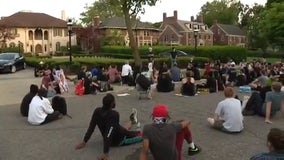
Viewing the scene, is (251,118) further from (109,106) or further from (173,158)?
(173,158)

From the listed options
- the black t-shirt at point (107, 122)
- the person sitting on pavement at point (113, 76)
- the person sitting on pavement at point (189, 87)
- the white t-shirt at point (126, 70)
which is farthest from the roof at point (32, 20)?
the black t-shirt at point (107, 122)

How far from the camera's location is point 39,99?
11.5 metres

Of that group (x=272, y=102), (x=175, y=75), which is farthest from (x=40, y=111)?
(x=175, y=75)

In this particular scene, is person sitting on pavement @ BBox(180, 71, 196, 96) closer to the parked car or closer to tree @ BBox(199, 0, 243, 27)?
the parked car

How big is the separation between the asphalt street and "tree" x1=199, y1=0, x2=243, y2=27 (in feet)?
359

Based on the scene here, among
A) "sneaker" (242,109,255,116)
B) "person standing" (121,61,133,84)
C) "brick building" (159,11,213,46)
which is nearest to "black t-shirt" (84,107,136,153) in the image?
"sneaker" (242,109,255,116)

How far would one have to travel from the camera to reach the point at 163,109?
6.38 metres

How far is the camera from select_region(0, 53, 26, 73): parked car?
31388 mm

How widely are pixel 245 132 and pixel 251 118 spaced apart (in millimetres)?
1674

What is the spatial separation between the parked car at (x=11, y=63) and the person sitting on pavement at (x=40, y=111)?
2078 centimetres

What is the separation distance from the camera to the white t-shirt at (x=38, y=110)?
1150cm

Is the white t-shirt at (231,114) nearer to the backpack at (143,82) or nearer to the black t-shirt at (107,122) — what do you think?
the black t-shirt at (107,122)

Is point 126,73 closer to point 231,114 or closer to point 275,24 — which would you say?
point 231,114

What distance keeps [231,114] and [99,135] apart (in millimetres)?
3297
